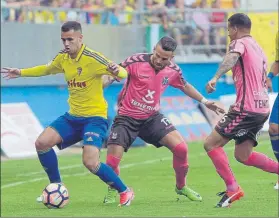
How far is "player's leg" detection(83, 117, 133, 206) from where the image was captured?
13.0 m

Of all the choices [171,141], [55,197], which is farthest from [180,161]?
[55,197]

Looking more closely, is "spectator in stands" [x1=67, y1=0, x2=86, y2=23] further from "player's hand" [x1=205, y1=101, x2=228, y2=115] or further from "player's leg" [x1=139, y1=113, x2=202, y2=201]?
"player's hand" [x1=205, y1=101, x2=228, y2=115]

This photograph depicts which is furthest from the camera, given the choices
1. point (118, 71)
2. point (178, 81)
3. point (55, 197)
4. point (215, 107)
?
point (178, 81)

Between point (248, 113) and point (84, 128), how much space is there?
1994mm

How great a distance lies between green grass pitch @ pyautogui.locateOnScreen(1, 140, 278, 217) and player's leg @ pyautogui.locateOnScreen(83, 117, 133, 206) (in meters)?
0.31

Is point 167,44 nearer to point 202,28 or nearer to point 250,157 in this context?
point 250,157

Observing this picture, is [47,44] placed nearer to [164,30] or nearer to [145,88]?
[164,30]

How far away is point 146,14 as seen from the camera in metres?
27.8

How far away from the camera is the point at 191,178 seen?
17.5 meters

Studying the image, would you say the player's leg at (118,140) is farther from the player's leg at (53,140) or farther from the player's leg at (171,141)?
the player's leg at (53,140)

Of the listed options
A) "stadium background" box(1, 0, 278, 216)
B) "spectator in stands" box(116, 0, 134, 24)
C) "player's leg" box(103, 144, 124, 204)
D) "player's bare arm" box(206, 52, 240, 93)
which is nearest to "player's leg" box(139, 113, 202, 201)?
"player's leg" box(103, 144, 124, 204)

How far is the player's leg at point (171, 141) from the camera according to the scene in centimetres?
1369

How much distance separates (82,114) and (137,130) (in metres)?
0.87

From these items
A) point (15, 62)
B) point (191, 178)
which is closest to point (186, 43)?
A: point (15, 62)
